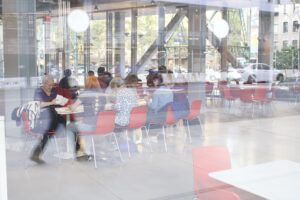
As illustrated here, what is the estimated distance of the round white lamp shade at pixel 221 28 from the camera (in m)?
11.9

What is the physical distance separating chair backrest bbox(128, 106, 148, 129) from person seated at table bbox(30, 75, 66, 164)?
779 millimetres

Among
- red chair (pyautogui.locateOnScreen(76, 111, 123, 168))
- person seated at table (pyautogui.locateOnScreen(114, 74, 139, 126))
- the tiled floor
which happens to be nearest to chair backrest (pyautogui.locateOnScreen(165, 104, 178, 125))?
the tiled floor

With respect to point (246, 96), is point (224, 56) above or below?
above

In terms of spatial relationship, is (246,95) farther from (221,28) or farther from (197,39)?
(221,28)

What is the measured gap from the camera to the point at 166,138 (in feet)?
17.7

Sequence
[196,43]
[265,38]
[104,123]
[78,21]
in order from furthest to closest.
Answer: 1. [78,21]
2. [265,38]
3. [196,43]
4. [104,123]

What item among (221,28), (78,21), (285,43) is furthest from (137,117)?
(78,21)

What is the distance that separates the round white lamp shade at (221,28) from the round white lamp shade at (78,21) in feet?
14.7

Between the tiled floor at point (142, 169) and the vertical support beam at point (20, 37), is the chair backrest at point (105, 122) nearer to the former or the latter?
the tiled floor at point (142, 169)

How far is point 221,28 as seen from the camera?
1232 centimetres

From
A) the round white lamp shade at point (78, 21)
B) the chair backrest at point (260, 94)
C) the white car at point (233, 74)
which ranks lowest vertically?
the chair backrest at point (260, 94)

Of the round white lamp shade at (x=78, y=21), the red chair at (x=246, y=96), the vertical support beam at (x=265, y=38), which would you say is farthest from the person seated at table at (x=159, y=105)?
the round white lamp shade at (x=78, y=21)

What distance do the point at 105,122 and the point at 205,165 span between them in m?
1.96

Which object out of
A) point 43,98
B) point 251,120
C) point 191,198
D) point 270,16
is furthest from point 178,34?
point 191,198
